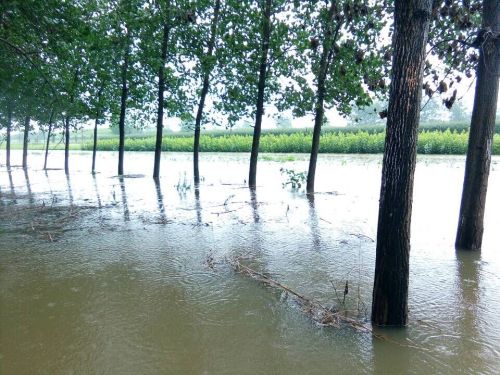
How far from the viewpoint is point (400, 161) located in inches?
122

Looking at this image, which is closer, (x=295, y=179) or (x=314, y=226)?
(x=314, y=226)

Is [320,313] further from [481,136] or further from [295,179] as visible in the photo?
[295,179]

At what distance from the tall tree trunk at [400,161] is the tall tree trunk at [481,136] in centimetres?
288

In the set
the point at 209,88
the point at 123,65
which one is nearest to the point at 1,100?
the point at 123,65

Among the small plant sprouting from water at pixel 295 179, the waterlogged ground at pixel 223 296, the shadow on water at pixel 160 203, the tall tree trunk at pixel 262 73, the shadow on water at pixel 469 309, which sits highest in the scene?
the tall tree trunk at pixel 262 73

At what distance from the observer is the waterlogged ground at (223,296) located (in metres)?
2.79

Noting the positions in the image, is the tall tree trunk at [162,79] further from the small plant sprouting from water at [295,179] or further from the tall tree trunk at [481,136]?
the tall tree trunk at [481,136]

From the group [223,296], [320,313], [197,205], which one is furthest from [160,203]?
[320,313]

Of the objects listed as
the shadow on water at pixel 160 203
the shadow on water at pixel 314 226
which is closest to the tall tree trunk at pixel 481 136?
the shadow on water at pixel 314 226

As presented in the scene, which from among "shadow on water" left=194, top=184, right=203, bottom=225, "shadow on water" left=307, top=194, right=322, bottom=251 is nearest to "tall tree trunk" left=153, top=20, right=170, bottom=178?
"shadow on water" left=194, top=184, right=203, bottom=225

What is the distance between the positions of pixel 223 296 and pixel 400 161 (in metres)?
2.29

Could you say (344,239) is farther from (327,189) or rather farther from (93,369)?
(327,189)

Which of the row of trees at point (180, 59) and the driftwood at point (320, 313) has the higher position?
the row of trees at point (180, 59)

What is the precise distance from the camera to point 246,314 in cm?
352
